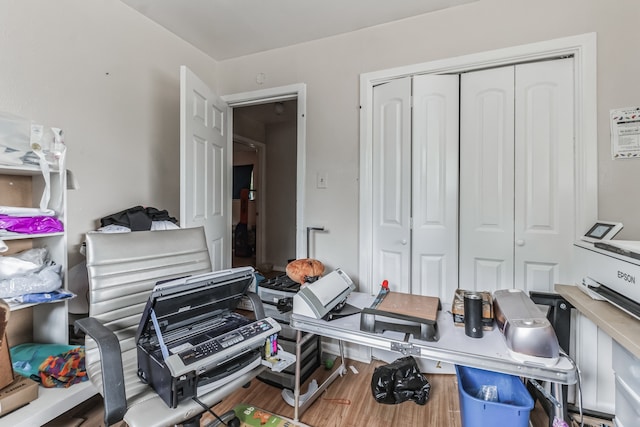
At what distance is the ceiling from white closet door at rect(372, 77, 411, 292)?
466 mm

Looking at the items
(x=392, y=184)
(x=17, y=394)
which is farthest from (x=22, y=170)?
(x=392, y=184)

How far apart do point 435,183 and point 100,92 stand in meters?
2.22

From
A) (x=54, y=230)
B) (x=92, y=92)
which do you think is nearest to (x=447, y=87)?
(x=92, y=92)

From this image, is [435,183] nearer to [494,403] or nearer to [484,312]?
[484,312]

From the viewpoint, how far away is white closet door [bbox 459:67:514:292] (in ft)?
6.04

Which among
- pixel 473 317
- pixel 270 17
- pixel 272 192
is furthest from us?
pixel 272 192

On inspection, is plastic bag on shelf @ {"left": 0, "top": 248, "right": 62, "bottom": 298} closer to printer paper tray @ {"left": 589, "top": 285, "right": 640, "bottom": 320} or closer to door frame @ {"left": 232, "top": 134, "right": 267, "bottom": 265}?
printer paper tray @ {"left": 589, "top": 285, "right": 640, "bottom": 320}

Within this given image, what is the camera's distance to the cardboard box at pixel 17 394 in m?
1.10

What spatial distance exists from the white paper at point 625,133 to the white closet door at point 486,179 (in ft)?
1.54

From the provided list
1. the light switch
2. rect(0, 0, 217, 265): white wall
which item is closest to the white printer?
the light switch

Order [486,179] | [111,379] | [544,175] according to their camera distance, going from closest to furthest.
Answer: [111,379] < [544,175] < [486,179]

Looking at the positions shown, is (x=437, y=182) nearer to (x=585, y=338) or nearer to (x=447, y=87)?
(x=447, y=87)

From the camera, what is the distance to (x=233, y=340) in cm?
108

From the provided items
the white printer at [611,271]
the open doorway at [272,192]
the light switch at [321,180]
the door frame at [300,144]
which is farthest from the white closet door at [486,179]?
the open doorway at [272,192]
